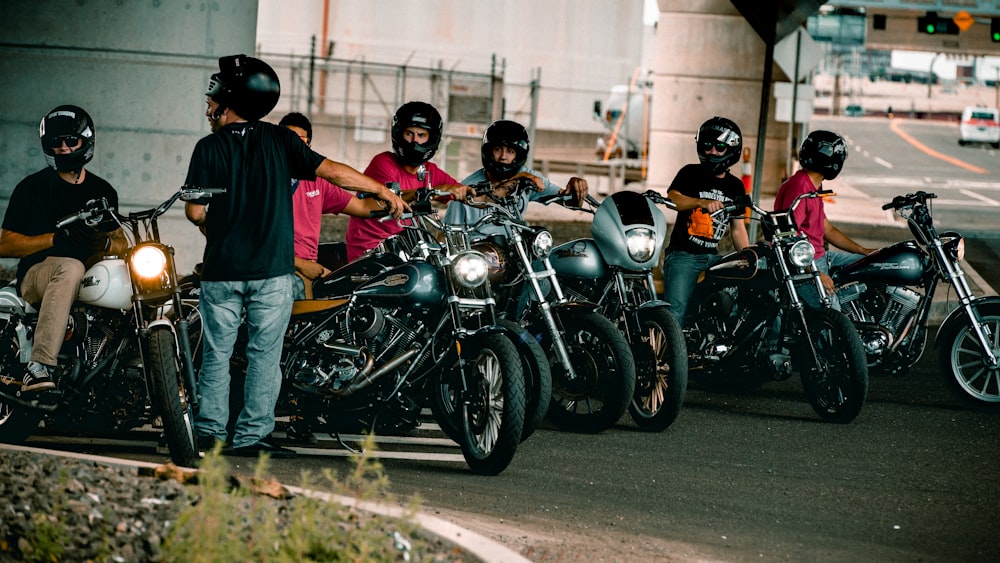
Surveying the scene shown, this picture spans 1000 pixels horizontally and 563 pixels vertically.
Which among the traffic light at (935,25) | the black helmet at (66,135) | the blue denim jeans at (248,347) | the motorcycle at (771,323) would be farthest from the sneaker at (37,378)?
the traffic light at (935,25)

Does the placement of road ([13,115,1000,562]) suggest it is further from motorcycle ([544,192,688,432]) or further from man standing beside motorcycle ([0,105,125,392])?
man standing beside motorcycle ([0,105,125,392])

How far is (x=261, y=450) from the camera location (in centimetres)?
725

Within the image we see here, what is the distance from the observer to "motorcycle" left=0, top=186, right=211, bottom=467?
6977mm

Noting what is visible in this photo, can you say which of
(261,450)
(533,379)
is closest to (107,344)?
(261,450)

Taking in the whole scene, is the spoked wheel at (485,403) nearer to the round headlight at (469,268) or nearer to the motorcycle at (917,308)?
the round headlight at (469,268)

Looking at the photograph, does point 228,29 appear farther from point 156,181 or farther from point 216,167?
point 216,167

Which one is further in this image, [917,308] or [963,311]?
[917,308]

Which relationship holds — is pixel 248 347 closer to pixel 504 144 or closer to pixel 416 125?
pixel 416 125

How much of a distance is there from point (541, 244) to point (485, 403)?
117 cm

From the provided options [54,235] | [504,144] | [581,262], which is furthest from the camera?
[504,144]

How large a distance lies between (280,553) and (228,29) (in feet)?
28.5

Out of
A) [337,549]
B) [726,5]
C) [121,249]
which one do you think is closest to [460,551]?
[337,549]

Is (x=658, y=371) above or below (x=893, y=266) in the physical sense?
below

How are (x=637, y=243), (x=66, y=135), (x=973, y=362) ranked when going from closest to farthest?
1. (x=66, y=135)
2. (x=637, y=243)
3. (x=973, y=362)
